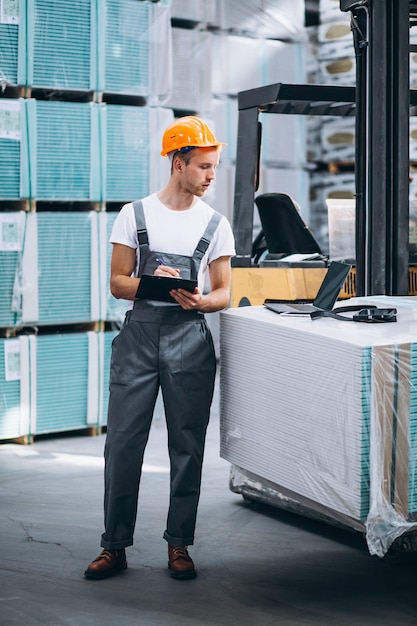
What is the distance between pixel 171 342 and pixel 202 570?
0.90 m

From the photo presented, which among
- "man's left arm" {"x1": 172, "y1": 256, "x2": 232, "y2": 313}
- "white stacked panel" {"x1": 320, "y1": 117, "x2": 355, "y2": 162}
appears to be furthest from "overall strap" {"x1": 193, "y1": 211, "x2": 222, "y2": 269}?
"white stacked panel" {"x1": 320, "y1": 117, "x2": 355, "y2": 162}

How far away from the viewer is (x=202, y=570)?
151 inches

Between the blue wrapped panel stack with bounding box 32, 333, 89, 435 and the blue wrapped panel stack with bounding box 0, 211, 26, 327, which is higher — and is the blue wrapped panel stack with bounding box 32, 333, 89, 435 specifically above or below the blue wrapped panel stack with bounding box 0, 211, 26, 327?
below

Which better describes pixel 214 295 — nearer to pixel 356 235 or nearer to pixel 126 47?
pixel 356 235

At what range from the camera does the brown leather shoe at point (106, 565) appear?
3.72 metres

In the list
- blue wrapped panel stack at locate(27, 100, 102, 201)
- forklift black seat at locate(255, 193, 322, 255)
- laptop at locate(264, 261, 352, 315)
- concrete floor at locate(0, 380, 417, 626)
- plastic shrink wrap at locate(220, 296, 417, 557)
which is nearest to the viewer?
plastic shrink wrap at locate(220, 296, 417, 557)

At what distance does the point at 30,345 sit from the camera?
20.4ft

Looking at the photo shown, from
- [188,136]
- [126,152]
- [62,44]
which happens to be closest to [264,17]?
[126,152]

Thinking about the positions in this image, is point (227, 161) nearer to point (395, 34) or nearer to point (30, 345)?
point (30, 345)

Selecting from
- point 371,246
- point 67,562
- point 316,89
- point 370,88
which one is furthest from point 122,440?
point 316,89

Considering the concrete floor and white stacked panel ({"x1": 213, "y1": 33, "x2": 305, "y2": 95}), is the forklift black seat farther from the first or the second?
white stacked panel ({"x1": 213, "y1": 33, "x2": 305, "y2": 95})

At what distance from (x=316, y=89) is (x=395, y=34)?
75 cm

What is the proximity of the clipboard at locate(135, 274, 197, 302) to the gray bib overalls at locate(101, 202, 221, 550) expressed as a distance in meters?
0.10

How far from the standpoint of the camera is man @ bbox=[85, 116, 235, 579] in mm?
3625
